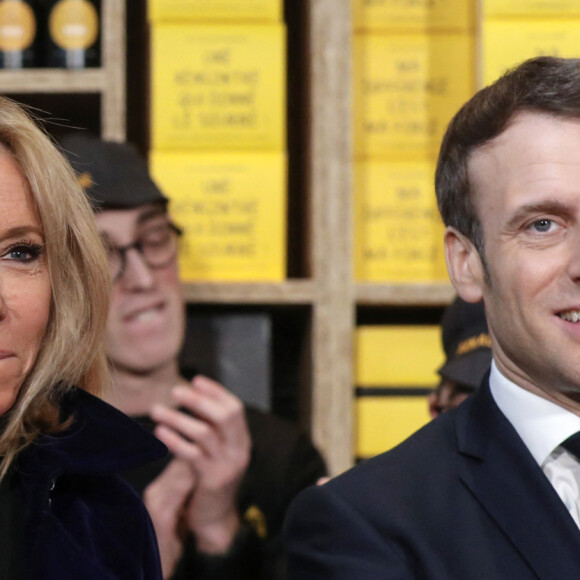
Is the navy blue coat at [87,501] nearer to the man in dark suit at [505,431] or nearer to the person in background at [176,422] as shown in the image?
the man in dark suit at [505,431]

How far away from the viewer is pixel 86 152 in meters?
1.82

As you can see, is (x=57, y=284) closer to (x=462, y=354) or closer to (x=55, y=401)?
(x=55, y=401)

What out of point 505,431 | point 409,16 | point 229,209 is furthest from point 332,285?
point 505,431

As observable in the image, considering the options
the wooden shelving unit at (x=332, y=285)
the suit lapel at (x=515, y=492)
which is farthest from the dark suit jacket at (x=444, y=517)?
the wooden shelving unit at (x=332, y=285)

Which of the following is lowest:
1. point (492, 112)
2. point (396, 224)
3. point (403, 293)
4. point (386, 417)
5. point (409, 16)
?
point (386, 417)

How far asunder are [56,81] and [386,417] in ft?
2.63

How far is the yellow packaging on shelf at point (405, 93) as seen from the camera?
1.88 metres

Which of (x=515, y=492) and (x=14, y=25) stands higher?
(x=14, y=25)

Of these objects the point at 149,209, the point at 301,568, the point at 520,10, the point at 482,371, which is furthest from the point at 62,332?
the point at 520,10

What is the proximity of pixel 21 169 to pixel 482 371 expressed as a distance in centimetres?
63

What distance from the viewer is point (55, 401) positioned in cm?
120

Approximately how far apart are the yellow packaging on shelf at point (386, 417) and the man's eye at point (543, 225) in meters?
0.87

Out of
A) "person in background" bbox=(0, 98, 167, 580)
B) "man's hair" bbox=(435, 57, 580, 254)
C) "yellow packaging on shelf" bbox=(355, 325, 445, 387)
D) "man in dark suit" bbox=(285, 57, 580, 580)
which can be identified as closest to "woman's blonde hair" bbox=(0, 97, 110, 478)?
"person in background" bbox=(0, 98, 167, 580)

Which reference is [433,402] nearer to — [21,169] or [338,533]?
[338,533]
